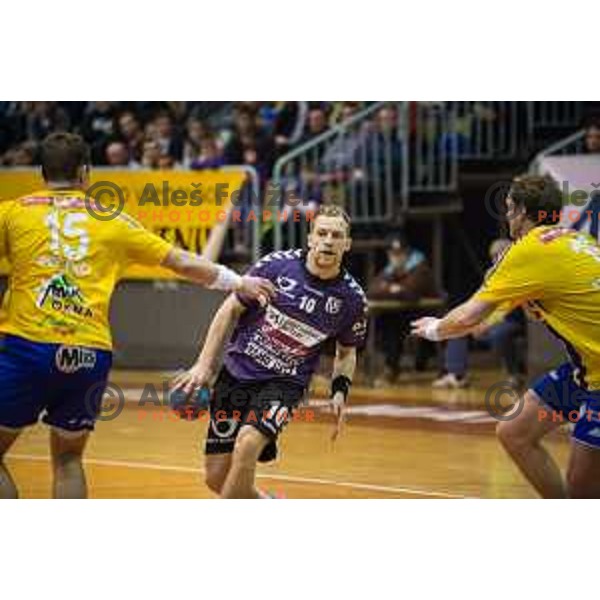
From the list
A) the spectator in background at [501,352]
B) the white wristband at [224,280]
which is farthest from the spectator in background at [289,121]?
the white wristband at [224,280]

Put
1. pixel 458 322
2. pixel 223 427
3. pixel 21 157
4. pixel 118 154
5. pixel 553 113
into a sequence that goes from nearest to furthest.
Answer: pixel 458 322
pixel 223 427
pixel 21 157
pixel 118 154
pixel 553 113

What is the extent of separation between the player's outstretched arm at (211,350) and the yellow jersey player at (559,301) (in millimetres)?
1001

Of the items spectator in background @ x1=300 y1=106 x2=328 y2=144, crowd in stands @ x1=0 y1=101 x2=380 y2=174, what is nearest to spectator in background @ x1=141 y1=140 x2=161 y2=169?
crowd in stands @ x1=0 y1=101 x2=380 y2=174

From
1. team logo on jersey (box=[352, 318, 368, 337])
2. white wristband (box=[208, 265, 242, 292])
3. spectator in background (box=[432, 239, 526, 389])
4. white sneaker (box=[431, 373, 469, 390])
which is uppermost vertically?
white wristband (box=[208, 265, 242, 292])

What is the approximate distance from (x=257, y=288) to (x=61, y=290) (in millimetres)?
1024

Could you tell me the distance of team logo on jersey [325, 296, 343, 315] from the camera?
25.1ft

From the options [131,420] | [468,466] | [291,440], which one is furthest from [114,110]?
[468,466]

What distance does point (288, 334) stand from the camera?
25.1 ft

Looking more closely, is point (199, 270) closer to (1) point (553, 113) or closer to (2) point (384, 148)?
(2) point (384, 148)

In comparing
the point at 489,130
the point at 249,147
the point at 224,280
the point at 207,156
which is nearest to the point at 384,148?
the point at 489,130

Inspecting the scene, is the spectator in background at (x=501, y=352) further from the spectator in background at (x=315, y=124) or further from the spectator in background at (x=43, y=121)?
the spectator in background at (x=43, y=121)

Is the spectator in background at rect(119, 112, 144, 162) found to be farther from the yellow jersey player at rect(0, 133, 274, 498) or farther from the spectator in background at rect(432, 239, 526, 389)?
the yellow jersey player at rect(0, 133, 274, 498)

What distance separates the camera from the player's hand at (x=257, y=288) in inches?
273

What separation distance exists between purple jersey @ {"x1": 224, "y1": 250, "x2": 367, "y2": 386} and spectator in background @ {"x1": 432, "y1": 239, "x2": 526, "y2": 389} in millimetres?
7434
